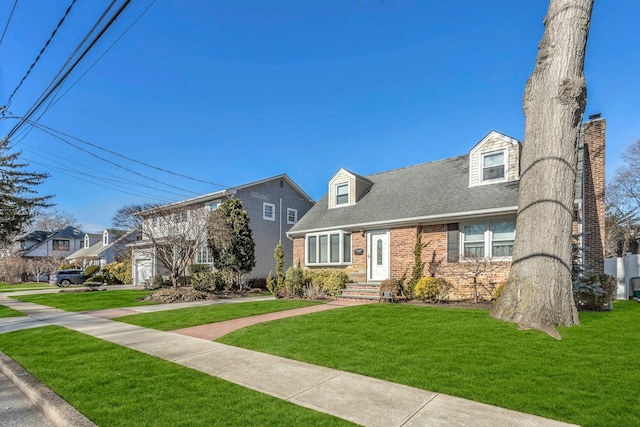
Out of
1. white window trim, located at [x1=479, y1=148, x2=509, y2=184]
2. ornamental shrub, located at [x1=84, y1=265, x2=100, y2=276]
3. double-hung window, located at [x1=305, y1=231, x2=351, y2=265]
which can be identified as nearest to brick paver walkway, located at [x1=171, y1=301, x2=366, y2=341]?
double-hung window, located at [x1=305, y1=231, x2=351, y2=265]

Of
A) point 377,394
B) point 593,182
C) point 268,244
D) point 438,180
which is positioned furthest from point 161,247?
point 593,182

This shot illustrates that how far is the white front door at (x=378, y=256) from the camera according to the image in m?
14.0

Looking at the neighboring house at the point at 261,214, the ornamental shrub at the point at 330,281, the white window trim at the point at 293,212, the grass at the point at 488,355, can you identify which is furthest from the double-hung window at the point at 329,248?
the white window trim at the point at 293,212

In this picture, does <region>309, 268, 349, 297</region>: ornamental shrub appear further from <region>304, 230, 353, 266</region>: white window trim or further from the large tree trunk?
the large tree trunk

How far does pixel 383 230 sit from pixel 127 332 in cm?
969

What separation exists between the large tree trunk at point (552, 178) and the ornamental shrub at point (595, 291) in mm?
2668

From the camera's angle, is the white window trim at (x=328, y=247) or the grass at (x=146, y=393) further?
the white window trim at (x=328, y=247)

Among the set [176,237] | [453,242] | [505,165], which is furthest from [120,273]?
[505,165]

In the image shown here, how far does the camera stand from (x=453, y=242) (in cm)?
1233

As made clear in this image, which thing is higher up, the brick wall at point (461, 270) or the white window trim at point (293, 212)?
the white window trim at point (293, 212)

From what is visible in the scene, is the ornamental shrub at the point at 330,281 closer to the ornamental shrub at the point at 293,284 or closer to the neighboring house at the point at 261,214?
the ornamental shrub at the point at 293,284

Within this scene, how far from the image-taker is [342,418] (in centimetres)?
333

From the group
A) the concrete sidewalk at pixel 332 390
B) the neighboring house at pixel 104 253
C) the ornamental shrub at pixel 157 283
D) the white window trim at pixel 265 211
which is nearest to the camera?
the concrete sidewalk at pixel 332 390

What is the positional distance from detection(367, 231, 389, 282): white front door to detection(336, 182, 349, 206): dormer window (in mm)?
3074
